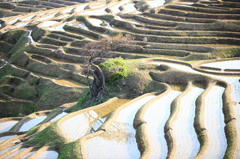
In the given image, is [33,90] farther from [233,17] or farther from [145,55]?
[233,17]

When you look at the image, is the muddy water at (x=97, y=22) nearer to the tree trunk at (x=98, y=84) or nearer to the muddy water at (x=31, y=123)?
the tree trunk at (x=98, y=84)

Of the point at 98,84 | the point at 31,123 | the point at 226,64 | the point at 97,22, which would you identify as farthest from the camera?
the point at 97,22

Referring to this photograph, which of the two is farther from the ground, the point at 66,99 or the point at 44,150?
the point at 44,150

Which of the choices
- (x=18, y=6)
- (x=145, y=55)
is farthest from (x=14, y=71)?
(x=18, y=6)

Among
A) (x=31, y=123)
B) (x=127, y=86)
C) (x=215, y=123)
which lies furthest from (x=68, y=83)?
(x=215, y=123)

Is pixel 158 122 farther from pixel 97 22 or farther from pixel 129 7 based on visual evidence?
pixel 129 7

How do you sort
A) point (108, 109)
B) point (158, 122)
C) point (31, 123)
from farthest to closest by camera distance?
point (31, 123)
point (108, 109)
point (158, 122)

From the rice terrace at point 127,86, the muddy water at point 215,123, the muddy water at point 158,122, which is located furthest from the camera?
the rice terrace at point 127,86

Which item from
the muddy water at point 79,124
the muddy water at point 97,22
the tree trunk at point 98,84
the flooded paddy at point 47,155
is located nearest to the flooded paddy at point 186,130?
the muddy water at point 79,124
